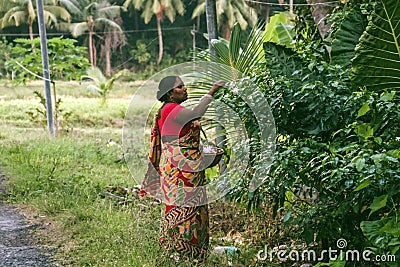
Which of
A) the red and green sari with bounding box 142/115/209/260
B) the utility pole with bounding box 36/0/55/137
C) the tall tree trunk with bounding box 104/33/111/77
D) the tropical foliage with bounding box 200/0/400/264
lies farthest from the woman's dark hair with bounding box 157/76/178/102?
the tall tree trunk with bounding box 104/33/111/77

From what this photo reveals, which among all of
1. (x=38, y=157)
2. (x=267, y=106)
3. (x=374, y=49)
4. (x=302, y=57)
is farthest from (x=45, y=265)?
(x=38, y=157)

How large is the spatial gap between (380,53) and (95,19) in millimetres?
28491

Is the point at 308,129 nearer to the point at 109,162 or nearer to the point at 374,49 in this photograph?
the point at 374,49

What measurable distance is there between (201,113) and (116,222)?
139 cm

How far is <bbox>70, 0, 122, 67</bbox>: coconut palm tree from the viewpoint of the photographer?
98.7ft

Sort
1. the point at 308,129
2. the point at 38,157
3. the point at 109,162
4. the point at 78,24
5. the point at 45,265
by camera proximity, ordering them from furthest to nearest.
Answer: the point at 78,24 → the point at 109,162 → the point at 38,157 → the point at 45,265 → the point at 308,129

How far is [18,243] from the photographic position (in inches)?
174

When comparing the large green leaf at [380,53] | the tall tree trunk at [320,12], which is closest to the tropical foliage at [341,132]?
the large green leaf at [380,53]

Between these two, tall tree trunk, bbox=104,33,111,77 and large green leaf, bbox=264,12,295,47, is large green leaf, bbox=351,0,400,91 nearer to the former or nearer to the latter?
large green leaf, bbox=264,12,295,47

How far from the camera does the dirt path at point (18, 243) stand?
4008mm

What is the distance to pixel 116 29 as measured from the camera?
31.0 m

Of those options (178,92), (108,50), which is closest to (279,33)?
(178,92)

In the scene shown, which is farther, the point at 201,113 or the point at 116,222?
the point at 116,222

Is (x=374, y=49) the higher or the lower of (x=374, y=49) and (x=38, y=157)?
the higher
